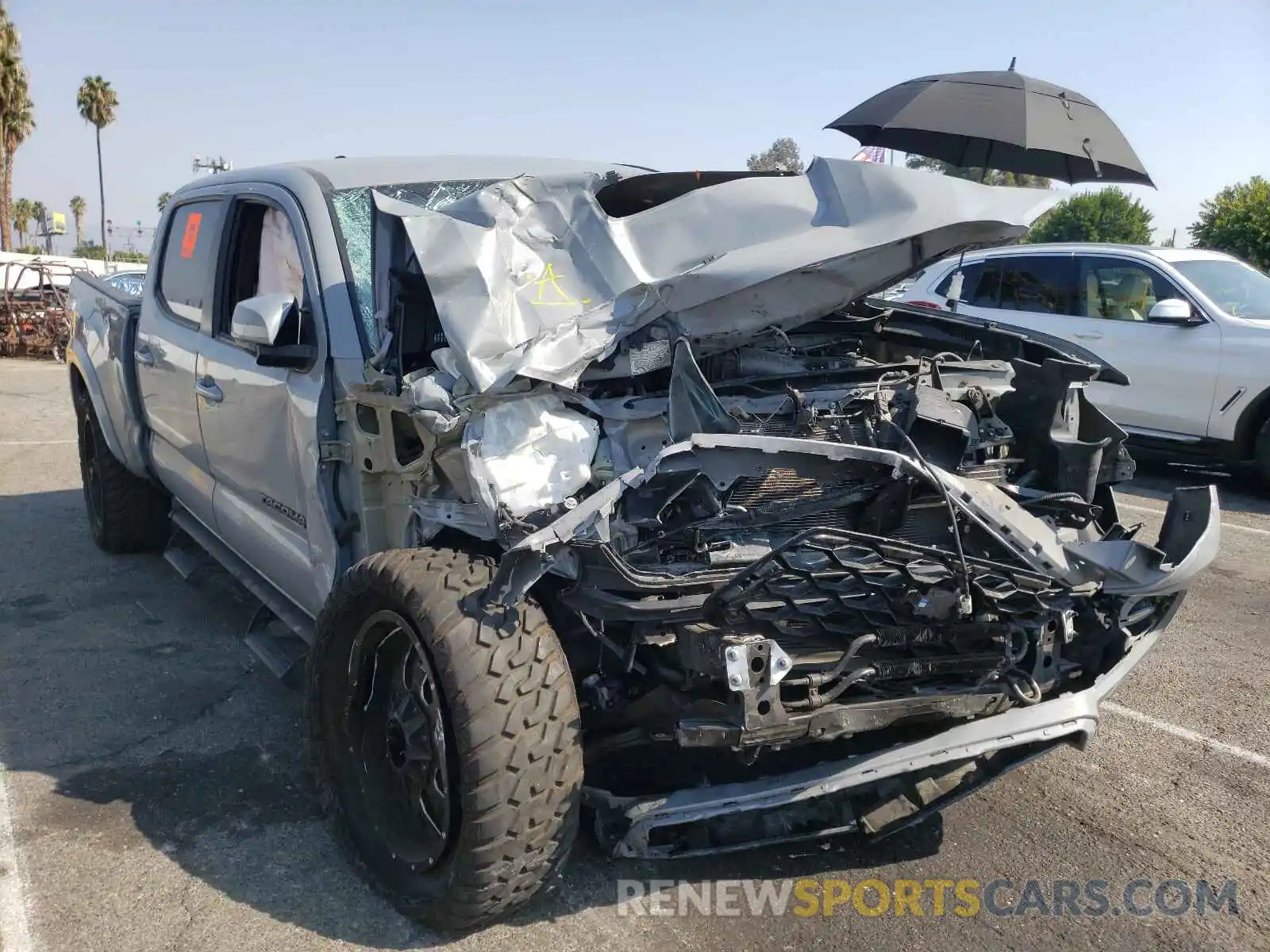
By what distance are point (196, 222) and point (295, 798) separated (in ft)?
8.93

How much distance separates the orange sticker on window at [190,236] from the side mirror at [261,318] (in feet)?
5.07

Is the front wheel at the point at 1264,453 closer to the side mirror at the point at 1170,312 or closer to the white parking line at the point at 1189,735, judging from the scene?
the side mirror at the point at 1170,312

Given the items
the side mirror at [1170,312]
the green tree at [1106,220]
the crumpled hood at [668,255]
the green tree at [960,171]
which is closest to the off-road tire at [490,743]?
the crumpled hood at [668,255]

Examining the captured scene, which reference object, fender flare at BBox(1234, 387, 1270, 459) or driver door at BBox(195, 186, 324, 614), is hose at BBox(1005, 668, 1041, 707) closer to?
driver door at BBox(195, 186, 324, 614)

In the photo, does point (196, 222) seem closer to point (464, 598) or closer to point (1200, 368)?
point (464, 598)

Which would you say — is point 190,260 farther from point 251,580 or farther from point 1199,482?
point 1199,482

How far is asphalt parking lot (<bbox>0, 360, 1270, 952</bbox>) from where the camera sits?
106 inches

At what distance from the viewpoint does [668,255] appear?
3127 millimetres

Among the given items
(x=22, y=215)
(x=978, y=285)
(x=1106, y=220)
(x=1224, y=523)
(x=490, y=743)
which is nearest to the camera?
(x=490, y=743)

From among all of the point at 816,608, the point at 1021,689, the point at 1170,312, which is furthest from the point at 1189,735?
the point at 1170,312

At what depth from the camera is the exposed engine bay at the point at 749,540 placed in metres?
2.48

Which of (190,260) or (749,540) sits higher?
(190,260)

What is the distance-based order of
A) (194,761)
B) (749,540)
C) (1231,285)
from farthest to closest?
(1231,285) < (194,761) < (749,540)

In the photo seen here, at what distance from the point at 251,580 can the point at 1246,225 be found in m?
23.0
